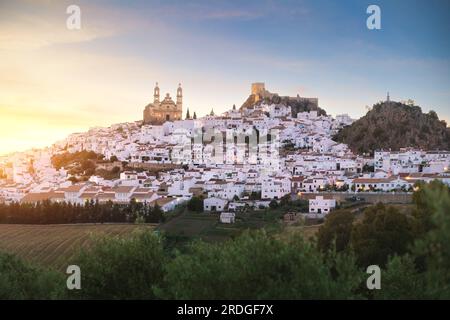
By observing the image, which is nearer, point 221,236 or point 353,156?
point 221,236

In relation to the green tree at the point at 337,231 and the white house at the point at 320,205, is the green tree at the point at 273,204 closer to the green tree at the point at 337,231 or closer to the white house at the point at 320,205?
the white house at the point at 320,205

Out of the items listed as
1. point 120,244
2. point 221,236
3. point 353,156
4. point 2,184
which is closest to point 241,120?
point 353,156

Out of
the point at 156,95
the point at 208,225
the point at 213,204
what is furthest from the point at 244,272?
the point at 156,95

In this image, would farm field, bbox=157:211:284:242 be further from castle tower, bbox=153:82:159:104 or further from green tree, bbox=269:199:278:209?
castle tower, bbox=153:82:159:104

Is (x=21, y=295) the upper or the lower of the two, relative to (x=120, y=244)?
lower

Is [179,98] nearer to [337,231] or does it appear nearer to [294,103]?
[294,103]

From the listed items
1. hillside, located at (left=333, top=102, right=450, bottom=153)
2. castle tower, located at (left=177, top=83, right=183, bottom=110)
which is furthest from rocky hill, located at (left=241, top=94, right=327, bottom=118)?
hillside, located at (left=333, top=102, right=450, bottom=153)

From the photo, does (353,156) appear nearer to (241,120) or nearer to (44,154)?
(241,120)
